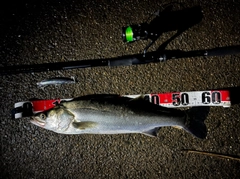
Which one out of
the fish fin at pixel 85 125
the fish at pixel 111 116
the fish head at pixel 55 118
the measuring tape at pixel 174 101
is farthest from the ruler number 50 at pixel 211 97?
the fish head at pixel 55 118

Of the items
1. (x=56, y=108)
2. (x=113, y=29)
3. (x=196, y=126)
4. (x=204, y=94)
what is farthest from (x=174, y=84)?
(x=56, y=108)

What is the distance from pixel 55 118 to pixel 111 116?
547 mm

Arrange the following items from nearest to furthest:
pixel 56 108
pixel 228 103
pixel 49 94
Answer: pixel 56 108 < pixel 228 103 < pixel 49 94

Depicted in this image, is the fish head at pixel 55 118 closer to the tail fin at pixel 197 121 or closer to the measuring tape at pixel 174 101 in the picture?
the measuring tape at pixel 174 101

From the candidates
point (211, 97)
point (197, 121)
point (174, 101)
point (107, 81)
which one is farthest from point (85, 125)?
point (211, 97)

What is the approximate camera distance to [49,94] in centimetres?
249

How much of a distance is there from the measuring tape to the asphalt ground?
9 centimetres

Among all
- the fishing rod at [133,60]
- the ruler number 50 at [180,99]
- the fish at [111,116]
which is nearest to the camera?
the fish at [111,116]

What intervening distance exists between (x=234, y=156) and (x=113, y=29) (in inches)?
76.0

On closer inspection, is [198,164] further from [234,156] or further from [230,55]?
[230,55]

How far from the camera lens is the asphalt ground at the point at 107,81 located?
245 centimetres

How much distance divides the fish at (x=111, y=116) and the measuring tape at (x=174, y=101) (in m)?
0.22

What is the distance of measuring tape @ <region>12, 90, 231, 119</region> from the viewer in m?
2.34

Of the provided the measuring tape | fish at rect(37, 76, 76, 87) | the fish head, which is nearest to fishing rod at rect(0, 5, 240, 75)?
fish at rect(37, 76, 76, 87)
